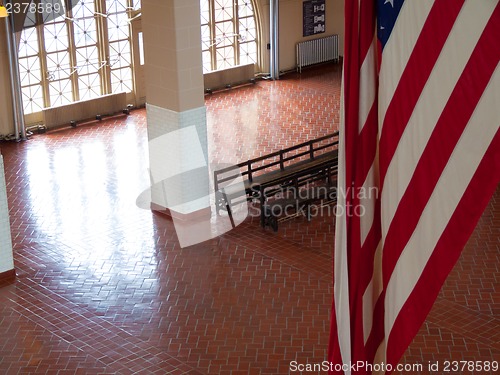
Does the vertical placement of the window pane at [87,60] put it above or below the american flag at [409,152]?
below

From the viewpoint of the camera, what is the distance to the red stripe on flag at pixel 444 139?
3178 millimetres

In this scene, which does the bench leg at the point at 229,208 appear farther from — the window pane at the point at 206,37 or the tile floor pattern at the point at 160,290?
the window pane at the point at 206,37

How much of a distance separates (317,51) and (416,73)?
65.8 feet

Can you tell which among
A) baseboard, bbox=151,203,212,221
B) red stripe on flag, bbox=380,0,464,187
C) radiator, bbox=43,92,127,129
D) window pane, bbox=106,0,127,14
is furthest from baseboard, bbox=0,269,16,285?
window pane, bbox=106,0,127,14

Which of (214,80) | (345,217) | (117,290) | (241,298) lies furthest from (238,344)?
(214,80)

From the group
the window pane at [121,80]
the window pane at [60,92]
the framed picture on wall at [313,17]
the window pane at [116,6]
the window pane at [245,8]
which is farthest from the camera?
the framed picture on wall at [313,17]

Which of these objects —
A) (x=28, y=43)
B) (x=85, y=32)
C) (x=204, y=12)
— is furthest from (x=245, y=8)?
(x=28, y=43)

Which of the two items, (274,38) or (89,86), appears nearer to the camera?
(89,86)

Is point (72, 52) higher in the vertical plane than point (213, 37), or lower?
higher

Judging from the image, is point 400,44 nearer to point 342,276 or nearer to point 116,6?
point 342,276

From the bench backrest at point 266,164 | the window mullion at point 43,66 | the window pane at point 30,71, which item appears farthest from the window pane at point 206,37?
the bench backrest at point 266,164

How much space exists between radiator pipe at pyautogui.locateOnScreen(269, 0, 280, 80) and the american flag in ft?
59.8

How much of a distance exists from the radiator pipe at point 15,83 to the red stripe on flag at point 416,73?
14.4 metres

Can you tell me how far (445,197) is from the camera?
132 inches
